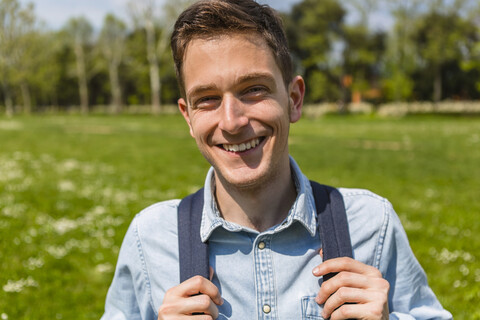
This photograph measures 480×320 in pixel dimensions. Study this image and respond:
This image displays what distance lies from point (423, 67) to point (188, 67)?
7468 centimetres

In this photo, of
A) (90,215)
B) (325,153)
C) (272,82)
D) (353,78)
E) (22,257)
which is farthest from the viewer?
(353,78)

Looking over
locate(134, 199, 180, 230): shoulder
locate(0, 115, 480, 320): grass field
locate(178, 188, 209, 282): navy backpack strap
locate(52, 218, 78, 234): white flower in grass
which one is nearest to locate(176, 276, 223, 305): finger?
locate(178, 188, 209, 282): navy backpack strap

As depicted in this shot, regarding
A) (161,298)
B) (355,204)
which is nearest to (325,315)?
(355,204)

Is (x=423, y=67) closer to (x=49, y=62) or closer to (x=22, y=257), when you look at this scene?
(x=49, y=62)

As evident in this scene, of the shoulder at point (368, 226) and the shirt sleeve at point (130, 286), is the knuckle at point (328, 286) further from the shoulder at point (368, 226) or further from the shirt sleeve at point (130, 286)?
the shirt sleeve at point (130, 286)

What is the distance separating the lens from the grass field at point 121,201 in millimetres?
6047

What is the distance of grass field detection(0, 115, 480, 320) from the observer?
6047 millimetres

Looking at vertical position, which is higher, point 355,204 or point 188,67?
point 188,67

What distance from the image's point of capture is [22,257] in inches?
275

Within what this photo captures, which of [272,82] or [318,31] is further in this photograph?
[318,31]

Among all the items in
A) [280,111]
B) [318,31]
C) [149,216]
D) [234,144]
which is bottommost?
[149,216]

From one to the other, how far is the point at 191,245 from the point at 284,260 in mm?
456

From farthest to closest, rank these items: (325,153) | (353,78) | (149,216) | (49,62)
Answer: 1. (49,62)
2. (353,78)
3. (325,153)
4. (149,216)

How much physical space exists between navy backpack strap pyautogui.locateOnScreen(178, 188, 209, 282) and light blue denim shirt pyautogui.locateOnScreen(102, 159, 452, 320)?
1.6 inches
